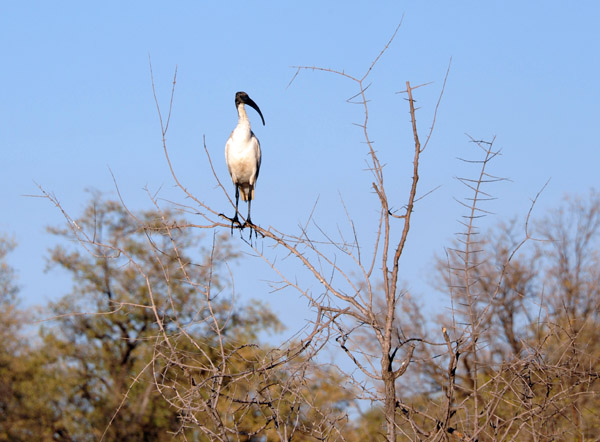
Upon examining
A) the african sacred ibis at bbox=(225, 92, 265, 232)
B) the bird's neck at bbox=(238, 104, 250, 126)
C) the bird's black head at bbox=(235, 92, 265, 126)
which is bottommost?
the african sacred ibis at bbox=(225, 92, 265, 232)

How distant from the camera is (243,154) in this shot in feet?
27.3

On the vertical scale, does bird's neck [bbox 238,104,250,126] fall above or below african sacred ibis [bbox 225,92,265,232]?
above

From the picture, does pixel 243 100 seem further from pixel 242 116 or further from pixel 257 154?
pixel 257 154

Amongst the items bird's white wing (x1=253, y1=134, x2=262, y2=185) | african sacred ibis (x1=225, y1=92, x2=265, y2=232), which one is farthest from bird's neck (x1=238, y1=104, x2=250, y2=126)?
→ bird's white wing (x1=253, y1=134, x2=262, y2=185)

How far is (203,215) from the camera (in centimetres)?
433

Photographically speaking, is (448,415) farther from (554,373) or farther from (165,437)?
(165,437)

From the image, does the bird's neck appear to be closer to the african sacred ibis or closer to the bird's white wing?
the african sacred ibis

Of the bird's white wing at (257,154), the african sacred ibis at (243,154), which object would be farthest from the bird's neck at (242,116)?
the bird's white wing at (257,154)

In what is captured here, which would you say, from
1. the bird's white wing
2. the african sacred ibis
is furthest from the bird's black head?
the bird's white wing

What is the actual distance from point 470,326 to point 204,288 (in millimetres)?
1112

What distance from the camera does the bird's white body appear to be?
27.3 ft

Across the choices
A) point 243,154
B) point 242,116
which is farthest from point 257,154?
point 242,116

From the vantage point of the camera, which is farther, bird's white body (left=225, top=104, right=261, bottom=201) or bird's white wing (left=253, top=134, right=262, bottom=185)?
bird's white wing (left=253, top=134, right=262, bottom=185)

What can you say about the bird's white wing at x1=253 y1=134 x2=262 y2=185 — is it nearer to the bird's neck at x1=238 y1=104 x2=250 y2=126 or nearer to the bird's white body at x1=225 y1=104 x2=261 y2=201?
the bird's white body at x1=225 y1=104 x2=261 y2=201
